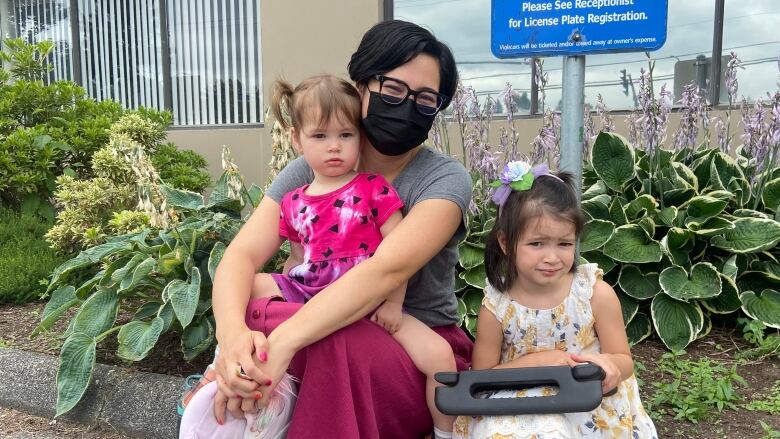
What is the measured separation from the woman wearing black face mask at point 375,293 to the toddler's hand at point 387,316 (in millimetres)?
30

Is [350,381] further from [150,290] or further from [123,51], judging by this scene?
[123,51]

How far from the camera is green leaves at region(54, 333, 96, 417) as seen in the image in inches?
109

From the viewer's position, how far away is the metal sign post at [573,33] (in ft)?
6.84

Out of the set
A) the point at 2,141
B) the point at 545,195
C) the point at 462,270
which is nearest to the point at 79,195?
the point at 2,141

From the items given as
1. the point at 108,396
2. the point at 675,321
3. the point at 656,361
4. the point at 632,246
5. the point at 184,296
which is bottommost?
the point at 108,396

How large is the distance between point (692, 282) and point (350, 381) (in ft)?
7.08

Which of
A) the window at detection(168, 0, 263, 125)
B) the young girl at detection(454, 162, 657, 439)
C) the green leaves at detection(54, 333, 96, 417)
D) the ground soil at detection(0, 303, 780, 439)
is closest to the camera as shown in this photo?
the young girl at detection(454, 162, 657, 439)

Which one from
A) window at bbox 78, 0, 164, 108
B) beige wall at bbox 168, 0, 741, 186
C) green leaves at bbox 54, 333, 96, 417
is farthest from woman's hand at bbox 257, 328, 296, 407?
window at bbox 78, 0, 164, 108

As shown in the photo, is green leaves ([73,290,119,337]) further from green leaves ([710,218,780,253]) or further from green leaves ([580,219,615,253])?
green leaves ([710,218,780,253])

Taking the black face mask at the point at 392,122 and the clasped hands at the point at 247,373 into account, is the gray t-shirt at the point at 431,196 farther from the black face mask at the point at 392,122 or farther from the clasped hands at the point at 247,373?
Result: the clasped hands at the point at 247,373

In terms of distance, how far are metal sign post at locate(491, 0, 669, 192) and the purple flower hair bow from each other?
0.83 feet

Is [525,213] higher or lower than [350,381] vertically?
higher

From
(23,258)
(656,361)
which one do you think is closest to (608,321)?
(656,361)

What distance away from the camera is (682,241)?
3381 mm
